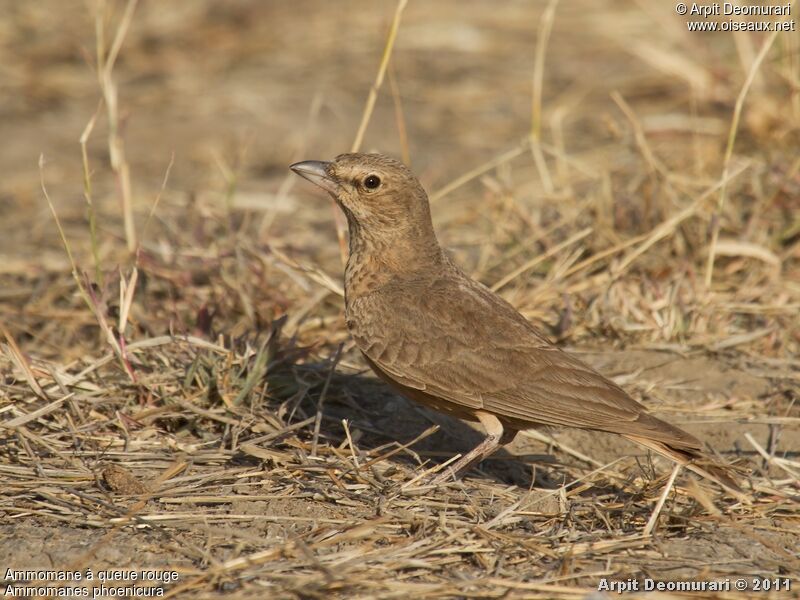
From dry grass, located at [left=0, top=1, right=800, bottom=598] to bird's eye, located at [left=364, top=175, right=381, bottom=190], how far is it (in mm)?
602

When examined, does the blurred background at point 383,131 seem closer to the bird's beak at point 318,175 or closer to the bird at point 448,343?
the bird's beak at point 318,175

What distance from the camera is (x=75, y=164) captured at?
7863 mm

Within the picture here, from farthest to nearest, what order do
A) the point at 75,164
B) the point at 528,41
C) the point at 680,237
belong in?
the point at 528,41 → the point at 75,164 → the point at 680,237

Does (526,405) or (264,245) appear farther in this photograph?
(264,245)

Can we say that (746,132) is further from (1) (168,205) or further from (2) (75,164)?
(2) (75,164)

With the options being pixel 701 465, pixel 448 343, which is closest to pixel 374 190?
pixel 448 343

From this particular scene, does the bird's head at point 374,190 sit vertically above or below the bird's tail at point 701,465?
above

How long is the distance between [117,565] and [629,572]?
1.54 m

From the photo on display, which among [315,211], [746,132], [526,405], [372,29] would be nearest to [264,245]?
[315,211]

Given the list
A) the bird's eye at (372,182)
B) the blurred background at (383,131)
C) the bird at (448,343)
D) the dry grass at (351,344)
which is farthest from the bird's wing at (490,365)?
the blurred background at (383,131)

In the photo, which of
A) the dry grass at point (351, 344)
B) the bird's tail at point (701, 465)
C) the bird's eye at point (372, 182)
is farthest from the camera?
the bird's eye at point (372, 182)

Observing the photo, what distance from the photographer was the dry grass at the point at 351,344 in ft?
11.2

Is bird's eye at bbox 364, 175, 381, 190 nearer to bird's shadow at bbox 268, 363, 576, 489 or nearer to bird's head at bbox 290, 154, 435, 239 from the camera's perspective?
bird's head at bbox 290, 154, 435, 239

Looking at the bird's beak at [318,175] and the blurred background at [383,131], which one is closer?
the bird's beak at [318,175]
